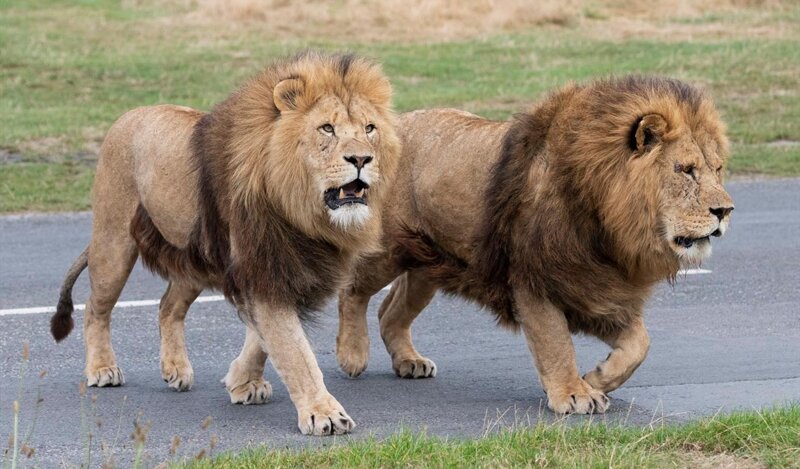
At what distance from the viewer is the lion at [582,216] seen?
5.50 metres

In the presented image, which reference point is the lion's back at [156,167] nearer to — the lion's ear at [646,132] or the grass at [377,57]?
the lion's ear at [646,132]

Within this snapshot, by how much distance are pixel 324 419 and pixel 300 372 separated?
0.68ft

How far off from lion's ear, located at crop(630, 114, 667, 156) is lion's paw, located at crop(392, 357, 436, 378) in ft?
5.29

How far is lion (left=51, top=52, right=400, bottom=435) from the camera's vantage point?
5371mm

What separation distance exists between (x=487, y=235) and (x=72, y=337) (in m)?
2.63

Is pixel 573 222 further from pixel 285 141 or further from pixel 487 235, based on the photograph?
pixel 285 141

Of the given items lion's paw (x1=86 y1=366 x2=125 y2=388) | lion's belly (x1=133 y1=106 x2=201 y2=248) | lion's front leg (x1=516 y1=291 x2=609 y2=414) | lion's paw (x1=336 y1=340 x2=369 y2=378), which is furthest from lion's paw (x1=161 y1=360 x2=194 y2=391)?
lion's front leg (x1=516 y1=291 x2=609 y2=414)

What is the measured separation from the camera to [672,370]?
21.6ft

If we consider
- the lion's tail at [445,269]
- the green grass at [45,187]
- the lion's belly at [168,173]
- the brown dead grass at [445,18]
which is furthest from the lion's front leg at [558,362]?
the brown dead grass at [445,18]

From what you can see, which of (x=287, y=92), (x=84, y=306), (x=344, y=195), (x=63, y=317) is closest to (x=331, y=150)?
(x=344, y=195)

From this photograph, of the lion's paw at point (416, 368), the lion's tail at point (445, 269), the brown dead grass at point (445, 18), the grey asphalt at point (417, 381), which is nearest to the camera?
the grey asphalt at point (417, 381)

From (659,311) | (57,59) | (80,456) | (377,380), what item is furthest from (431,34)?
(80,456)

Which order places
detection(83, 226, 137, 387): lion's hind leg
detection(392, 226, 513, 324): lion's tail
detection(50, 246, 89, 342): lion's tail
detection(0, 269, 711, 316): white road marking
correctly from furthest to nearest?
Answer: detection(0, 269, 711, 316): white road marking
detection(50, 246, 89, 342): lion's tail
detection(83, 226, 137, 387): lion's hind leg
detection(392, 226, 513, 324): lion's tail

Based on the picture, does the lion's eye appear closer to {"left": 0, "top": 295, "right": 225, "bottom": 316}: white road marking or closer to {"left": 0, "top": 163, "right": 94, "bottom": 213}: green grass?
{"left": 0, "top": 295, "right": 225, "bottom": 316}: white road marking
